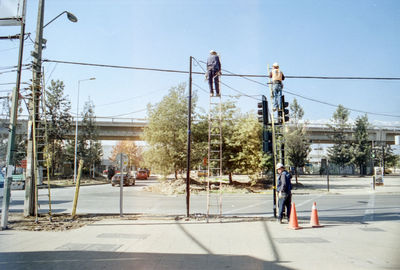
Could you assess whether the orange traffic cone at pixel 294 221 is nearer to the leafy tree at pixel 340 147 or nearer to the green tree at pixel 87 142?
the green tree at pixel 87 142

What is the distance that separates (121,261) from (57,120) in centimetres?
4079

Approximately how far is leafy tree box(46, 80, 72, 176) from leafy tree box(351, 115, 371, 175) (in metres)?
55.2

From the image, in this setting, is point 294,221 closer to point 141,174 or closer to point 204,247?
point 204,247

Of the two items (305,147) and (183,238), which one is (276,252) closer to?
(183,238)

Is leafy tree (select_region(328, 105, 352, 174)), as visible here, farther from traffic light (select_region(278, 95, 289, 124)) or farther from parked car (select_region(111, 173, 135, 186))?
traffic light (select_region(278, 95, 289, 124))

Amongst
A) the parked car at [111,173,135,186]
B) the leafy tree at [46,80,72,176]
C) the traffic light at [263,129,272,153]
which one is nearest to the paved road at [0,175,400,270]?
the traffic light at [263,129,272,153]

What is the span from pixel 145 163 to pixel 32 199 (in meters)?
15.5

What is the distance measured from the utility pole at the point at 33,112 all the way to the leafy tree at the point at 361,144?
63.1 meters

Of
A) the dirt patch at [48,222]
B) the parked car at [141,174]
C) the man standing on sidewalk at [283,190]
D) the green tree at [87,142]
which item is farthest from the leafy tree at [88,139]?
the man standing on sidewalk at [283,190]

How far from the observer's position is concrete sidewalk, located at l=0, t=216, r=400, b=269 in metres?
5.83

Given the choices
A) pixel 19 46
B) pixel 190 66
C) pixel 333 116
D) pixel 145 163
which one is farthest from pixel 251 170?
pixel 333 116

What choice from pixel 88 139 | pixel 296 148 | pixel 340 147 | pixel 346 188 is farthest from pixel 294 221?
pixel 340 147

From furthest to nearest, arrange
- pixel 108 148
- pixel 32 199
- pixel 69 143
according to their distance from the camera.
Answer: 1. pixel 108 148
2. pixel 69 143
3. pixel 32 199

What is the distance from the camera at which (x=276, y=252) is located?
667 centimetres
